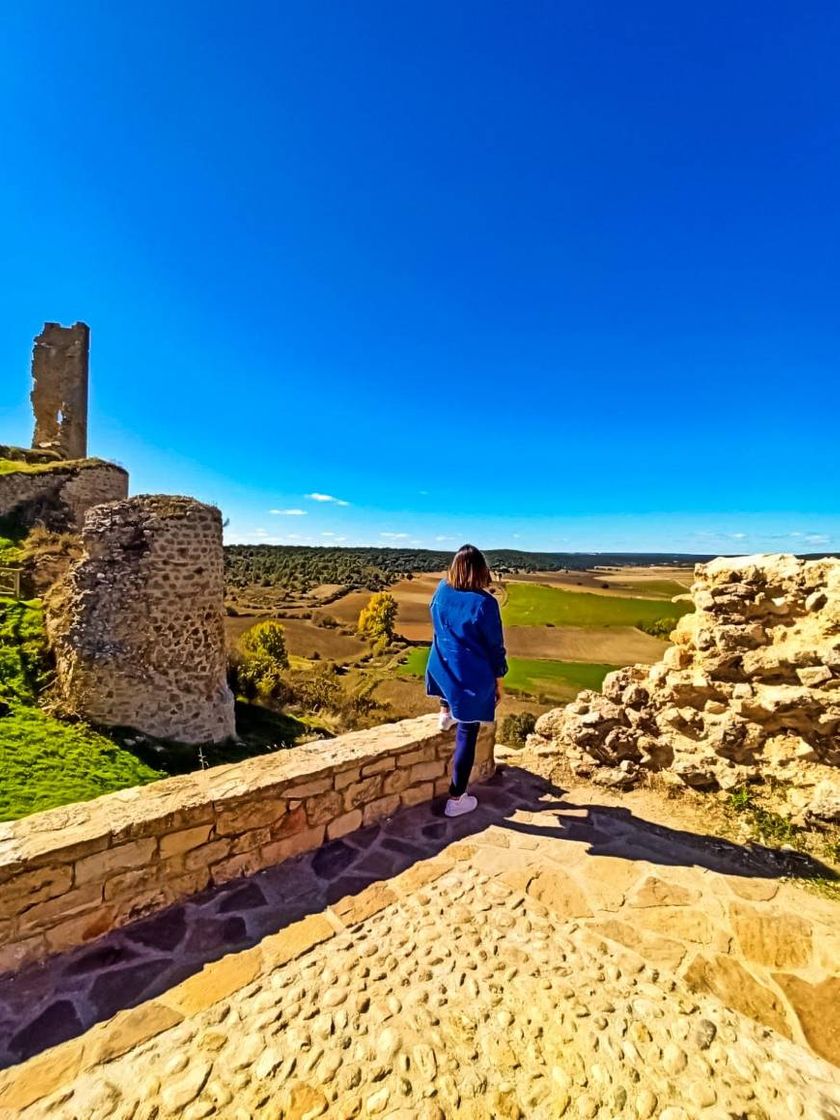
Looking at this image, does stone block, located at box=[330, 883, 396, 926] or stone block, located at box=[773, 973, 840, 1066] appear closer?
stone block, located at box=[773, 973, 840, 1066]

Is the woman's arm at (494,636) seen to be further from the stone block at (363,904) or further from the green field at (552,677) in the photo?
the green field at (552,677)

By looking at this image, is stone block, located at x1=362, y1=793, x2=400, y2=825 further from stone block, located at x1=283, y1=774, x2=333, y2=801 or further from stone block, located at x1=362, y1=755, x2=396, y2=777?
stone block, located at x1=283, y1=774, x2=333, y2=801

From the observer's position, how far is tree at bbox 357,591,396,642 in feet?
125

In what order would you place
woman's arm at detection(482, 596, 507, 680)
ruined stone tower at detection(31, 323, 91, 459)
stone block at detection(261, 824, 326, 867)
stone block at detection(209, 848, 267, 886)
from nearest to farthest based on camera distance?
1. stone block at detection(209, 848, 267, 886)
2. stone block at detection(261, 824, 326, 867)
3. woman's arm at detection(482, 596, 507, 680)
4. ruined stone tower at detection(31, 323, 91, 459)

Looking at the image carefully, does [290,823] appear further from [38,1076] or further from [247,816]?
[38,1076]

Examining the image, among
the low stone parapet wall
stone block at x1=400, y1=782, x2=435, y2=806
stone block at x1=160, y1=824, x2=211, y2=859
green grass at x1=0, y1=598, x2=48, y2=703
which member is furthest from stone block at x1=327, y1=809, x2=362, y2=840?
green grass at x1=0, y1=598, x2=48, y2=703

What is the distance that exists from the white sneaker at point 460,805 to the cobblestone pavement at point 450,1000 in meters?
0.53

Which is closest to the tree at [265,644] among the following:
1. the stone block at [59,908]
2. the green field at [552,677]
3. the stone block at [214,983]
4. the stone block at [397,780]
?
the green field at [552,677]

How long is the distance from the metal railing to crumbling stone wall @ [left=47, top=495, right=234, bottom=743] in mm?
2381

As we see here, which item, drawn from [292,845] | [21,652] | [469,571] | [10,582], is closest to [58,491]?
[10,582]

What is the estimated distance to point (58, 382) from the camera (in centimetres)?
2697

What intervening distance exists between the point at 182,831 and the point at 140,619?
7.66 metres

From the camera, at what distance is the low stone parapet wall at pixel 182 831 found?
2.72 meters

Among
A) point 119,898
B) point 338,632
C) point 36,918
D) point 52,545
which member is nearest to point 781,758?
point 119,898
